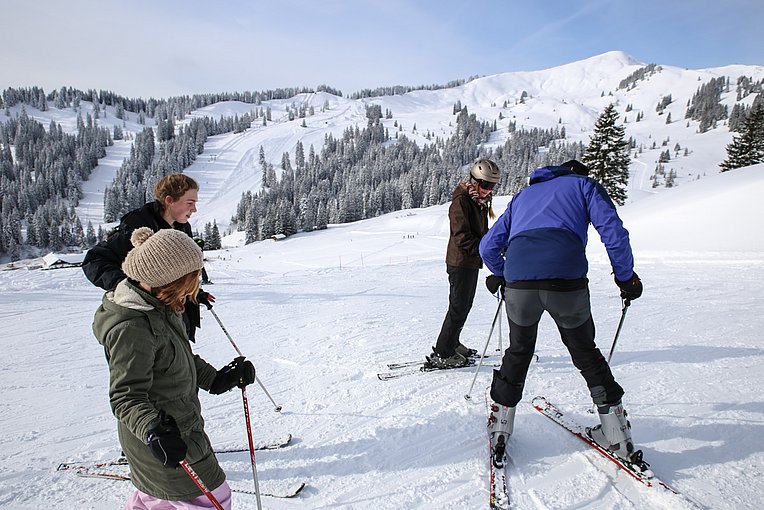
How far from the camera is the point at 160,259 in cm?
178

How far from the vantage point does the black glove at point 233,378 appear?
7.31ft

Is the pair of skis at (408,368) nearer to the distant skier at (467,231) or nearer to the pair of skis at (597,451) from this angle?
the distant skier at (467,231)

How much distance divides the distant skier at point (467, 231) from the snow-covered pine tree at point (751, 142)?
122 ft

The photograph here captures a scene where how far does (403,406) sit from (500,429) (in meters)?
1.11

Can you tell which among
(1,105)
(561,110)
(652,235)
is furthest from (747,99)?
(1,105)

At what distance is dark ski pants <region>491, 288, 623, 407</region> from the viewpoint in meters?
2.64

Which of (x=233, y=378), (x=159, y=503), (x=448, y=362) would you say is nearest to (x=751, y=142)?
(x=448, y=362)

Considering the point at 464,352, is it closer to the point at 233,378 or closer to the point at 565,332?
the point at 565,332

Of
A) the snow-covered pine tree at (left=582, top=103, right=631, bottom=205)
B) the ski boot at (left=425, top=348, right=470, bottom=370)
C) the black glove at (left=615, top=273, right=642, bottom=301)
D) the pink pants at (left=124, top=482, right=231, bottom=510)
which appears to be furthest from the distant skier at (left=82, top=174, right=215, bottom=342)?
the snow-covered pine tree at (left=582, top=103, right=631, bottom=205)

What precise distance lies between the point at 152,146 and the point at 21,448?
14596 cm

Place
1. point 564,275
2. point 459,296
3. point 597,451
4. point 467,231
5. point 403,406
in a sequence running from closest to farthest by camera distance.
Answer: point 564,275 < point 597,451 < point 403,406 < point 467,231 < point 459,296

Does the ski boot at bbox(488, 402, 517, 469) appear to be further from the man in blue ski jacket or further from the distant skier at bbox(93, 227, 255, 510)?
the distant skier at bbox(93, 227, 255, 510)

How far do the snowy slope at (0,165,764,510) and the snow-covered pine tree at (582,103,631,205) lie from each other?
21.6m

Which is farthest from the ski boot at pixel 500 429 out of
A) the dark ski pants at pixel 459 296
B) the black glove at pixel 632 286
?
the dark ski pants at pixel 459 296
